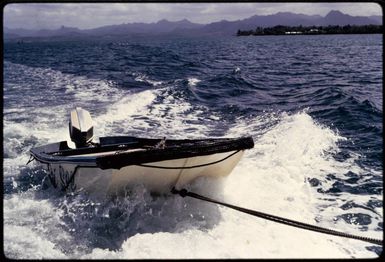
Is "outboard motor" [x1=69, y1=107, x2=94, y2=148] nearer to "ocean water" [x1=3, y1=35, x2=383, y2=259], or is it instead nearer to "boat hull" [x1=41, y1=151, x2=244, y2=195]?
"ocean water" [x1=3, y1=35, x2=383, y2=259]

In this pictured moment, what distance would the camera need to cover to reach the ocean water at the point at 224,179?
5.04 metres

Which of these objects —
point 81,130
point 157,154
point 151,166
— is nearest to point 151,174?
point 151,166

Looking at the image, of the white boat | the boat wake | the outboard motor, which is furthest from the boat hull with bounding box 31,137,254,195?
the outboard motor

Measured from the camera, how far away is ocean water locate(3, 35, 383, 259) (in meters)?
5.04

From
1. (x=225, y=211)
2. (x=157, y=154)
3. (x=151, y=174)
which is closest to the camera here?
(x=157, y=154)

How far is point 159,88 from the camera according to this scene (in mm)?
16641

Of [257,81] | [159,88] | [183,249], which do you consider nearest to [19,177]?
[183,249]

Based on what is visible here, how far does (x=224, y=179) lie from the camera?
6.42 metres

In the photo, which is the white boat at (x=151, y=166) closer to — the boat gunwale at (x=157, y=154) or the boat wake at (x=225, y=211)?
the boat gunwale at (x=157, y=154)

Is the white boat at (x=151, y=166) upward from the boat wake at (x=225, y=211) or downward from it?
upward

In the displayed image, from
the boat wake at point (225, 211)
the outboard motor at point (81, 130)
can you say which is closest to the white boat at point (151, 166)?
the boat wake at point (225, 211)

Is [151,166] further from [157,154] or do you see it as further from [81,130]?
[81,130]

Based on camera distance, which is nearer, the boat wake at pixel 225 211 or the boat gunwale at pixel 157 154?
the boat wake at pixel 225 211

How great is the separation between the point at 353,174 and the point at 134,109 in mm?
7902
